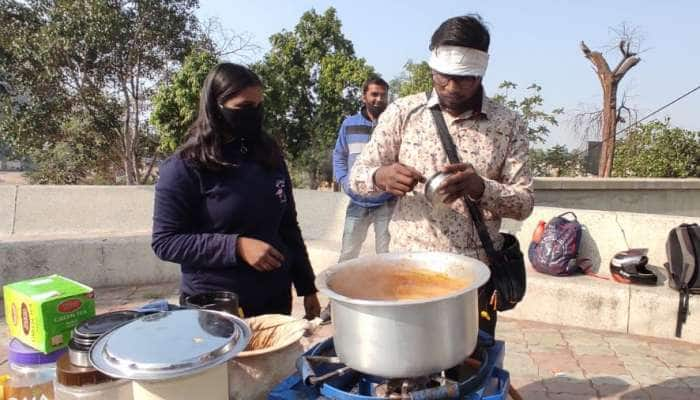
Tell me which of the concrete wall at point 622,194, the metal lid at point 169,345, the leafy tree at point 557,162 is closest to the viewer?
the metal lid at point 169,345

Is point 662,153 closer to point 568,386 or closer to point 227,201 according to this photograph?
point 568,386

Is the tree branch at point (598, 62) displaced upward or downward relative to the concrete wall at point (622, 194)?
upward

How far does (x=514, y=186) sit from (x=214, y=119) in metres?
1.09

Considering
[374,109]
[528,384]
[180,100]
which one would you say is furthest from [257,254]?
[180,100]

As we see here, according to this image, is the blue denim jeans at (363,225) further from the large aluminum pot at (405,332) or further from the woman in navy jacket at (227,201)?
the large aluminum pot at (405,332)

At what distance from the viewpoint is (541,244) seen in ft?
15.0

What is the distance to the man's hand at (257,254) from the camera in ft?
→ 5.54

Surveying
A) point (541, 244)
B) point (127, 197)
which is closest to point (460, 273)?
point (541, 244)

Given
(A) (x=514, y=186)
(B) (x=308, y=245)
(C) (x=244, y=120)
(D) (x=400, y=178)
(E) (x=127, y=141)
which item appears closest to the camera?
(D) (x=400, y=178)

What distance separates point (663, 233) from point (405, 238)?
3526mm

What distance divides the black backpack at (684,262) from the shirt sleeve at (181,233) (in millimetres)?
3627

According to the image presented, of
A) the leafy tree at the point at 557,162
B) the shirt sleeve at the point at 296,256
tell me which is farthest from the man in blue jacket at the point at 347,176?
the leafy tree at the point at 557,162

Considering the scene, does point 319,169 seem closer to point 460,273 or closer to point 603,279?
point 603,279

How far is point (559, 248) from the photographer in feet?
14.5
